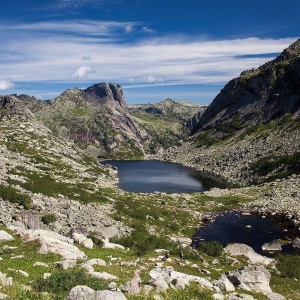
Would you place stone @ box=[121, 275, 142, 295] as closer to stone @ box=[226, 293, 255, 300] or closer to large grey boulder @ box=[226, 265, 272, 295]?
stone @ box=[226, 293, 255, 300]

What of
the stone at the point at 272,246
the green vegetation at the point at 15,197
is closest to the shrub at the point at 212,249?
the stone at the point at 272,246

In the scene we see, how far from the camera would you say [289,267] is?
33.8 metres

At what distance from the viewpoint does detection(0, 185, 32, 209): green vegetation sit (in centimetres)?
4897

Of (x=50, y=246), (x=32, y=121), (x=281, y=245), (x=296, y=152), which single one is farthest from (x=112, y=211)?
(x=32, y=121)

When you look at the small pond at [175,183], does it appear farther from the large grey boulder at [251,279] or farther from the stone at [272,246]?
the large grey boulder at [251,279]

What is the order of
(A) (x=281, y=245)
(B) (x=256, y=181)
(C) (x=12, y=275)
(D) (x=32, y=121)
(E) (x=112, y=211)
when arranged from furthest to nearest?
(D) (x=32, y=121) → (B) (x=256, y=181) → (E) (x=112, y=211) → (A) (x=281, y=245) → (C) (x=12, y=275)

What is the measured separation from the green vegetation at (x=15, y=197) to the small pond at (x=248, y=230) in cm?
2744

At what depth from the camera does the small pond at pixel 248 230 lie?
57688 mm

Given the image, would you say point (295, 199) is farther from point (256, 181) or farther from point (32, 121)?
point (32, 121)

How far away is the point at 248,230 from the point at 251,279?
4210cm

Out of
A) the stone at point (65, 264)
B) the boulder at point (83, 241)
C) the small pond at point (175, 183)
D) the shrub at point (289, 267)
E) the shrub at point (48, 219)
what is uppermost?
the stone at point (65, 264)

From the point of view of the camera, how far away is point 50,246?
89.7 feet

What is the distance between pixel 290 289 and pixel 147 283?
1265cm

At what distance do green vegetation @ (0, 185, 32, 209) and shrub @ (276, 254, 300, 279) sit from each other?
34356 millimetres
